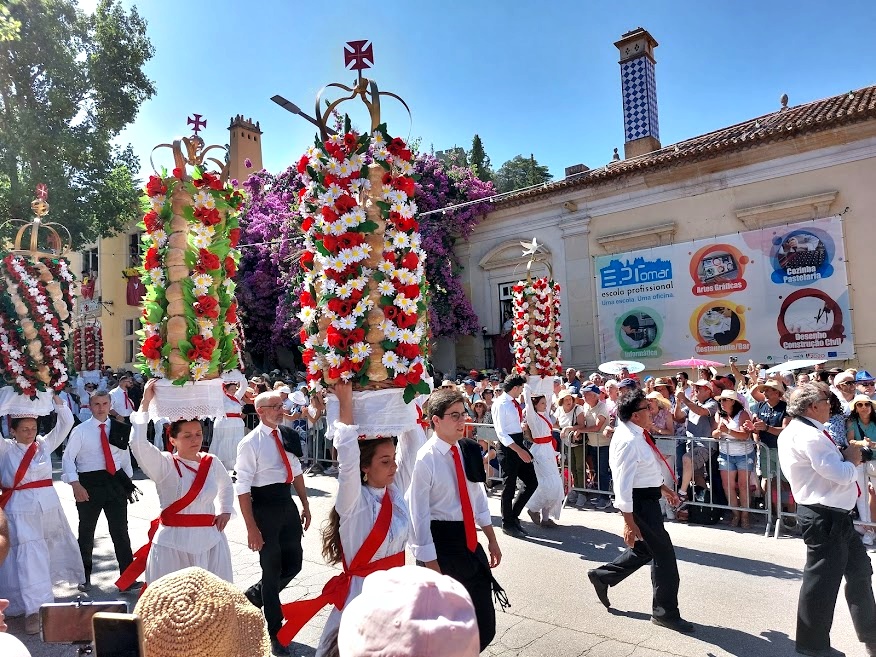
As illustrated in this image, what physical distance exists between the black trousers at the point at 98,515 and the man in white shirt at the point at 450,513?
3986mm

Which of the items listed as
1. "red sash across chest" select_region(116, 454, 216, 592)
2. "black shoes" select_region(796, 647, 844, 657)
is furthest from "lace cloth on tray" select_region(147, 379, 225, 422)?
"black shoes" select_region(796, 647, 844, 657)

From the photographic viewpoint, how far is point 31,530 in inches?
228

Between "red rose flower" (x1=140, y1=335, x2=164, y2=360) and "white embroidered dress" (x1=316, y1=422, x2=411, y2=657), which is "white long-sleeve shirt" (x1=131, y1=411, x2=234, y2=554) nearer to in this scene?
"red rose flower" (x1=140, y1=335, x2=164, y2=360)

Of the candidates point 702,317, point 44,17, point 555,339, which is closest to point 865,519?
point 555,339

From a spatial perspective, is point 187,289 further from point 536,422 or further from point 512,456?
point 536,422

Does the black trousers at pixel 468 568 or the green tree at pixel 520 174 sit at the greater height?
the green tree at pixel 520 174

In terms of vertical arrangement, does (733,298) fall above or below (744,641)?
above

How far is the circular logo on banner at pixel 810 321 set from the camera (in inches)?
567

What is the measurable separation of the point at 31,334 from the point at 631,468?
5.85 m

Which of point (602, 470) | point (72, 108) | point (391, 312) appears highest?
point (72, 108)

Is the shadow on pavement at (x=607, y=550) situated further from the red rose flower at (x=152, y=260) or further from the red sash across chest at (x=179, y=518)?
the red rose flower at (x=152, y=260)

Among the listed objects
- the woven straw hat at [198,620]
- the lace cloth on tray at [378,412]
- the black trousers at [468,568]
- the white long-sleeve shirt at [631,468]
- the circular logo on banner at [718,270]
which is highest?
the circular logo on banner at [718,270]

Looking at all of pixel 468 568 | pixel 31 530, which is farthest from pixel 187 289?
pixel 468 568

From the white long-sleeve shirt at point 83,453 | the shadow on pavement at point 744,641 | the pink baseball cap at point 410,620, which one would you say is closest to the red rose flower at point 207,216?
the white long-sleeve shirt at point 83,453
